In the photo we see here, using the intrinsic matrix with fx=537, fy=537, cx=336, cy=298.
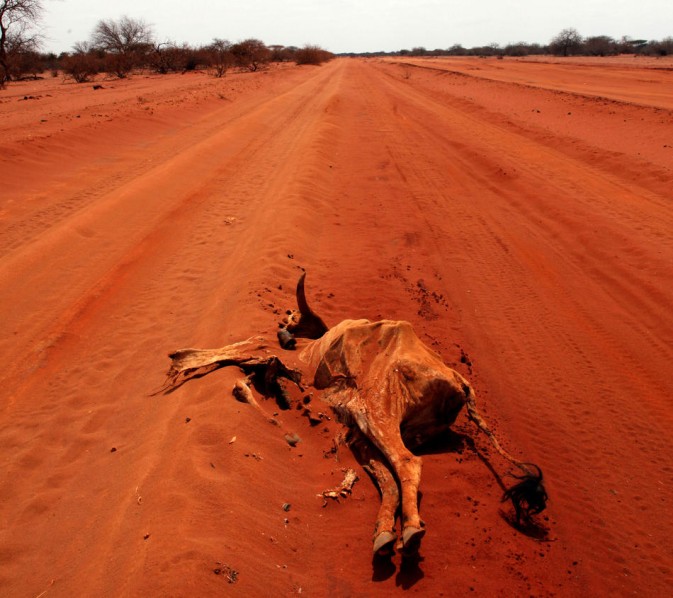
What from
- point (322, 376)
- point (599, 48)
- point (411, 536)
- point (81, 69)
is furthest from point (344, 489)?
point (599, 48)

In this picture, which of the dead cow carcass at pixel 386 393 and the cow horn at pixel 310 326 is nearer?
the dead cow carcass at pixel 386 393

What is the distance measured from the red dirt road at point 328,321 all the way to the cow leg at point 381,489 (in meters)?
0.12

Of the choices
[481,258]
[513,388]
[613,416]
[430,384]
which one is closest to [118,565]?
[430,384]

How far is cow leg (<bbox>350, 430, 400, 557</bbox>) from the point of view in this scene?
3.20 meters

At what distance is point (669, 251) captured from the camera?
8.21 metres

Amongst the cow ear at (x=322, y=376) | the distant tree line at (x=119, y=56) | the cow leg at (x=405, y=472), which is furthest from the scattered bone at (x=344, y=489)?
the distant tree line at (x=119, y=56)

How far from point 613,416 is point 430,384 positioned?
83.0 inches

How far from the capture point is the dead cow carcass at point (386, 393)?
3.53m

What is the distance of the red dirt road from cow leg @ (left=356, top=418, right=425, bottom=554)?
34 centimetres

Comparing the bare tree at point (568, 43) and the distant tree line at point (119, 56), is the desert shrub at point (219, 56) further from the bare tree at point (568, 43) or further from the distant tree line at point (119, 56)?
the bare tree at point (568, 43)

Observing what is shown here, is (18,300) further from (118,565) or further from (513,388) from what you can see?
(513,388)

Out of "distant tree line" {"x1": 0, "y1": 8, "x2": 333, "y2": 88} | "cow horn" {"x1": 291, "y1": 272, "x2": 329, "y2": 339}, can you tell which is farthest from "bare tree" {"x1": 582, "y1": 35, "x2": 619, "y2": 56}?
"cow horn" {"x1": 291, "y1": 272, "x2": 329, "y2": 339}

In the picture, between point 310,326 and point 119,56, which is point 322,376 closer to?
point 310,326

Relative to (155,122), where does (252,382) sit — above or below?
below
